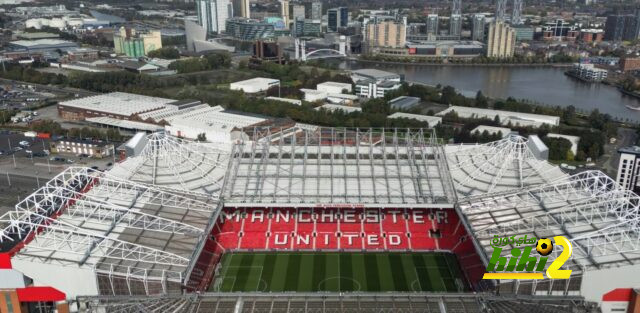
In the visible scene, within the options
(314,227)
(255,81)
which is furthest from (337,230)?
(255,81)

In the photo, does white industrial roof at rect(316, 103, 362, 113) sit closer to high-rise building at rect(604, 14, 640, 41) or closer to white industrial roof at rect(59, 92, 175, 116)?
white industrial roof at rect(59, 92, 175, 116)

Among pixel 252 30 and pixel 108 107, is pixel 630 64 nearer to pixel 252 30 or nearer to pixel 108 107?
pixel 252 30

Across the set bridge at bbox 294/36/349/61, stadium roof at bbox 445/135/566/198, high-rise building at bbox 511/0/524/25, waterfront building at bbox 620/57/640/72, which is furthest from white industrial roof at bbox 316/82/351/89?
high-rise building at bbox 511/0/524/25

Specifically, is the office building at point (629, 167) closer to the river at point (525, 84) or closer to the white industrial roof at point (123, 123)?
the river at point (525, 84)

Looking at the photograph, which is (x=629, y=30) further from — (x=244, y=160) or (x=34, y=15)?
(x=34, y=15)

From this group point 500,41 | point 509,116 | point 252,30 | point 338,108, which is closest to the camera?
point 509,116
